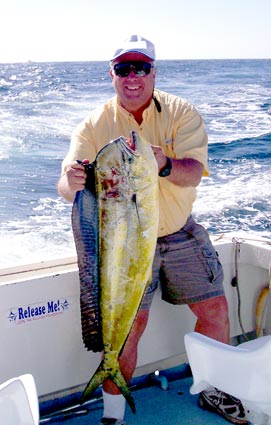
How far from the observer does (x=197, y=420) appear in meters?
2.88

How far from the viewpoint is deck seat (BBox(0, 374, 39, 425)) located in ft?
5.32

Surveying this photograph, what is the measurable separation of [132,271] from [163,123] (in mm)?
807

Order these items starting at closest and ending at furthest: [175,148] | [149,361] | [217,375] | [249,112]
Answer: [217,375] → [175,148] → [149,361] → [249,112]

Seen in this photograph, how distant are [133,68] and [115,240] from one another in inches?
31.5

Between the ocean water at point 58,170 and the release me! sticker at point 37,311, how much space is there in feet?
1.00

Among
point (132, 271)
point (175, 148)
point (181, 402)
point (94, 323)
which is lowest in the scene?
point (181, 402)

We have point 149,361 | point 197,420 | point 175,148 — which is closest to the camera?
point 175,148

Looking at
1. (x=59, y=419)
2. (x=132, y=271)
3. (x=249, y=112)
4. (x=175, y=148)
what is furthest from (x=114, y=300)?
(x=249, y=112)

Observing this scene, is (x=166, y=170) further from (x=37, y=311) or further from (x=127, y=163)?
(x=37, y=311)

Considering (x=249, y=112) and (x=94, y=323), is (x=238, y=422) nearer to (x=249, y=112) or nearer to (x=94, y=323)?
(x=94, y=323)

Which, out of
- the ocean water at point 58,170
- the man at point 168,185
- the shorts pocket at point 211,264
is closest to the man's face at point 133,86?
the man at point 168,185

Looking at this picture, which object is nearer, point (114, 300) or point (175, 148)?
point (114, 300)

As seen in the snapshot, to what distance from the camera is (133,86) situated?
2.59 meters

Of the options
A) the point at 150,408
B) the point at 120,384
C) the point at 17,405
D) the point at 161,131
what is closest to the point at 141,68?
the point at 161,131
